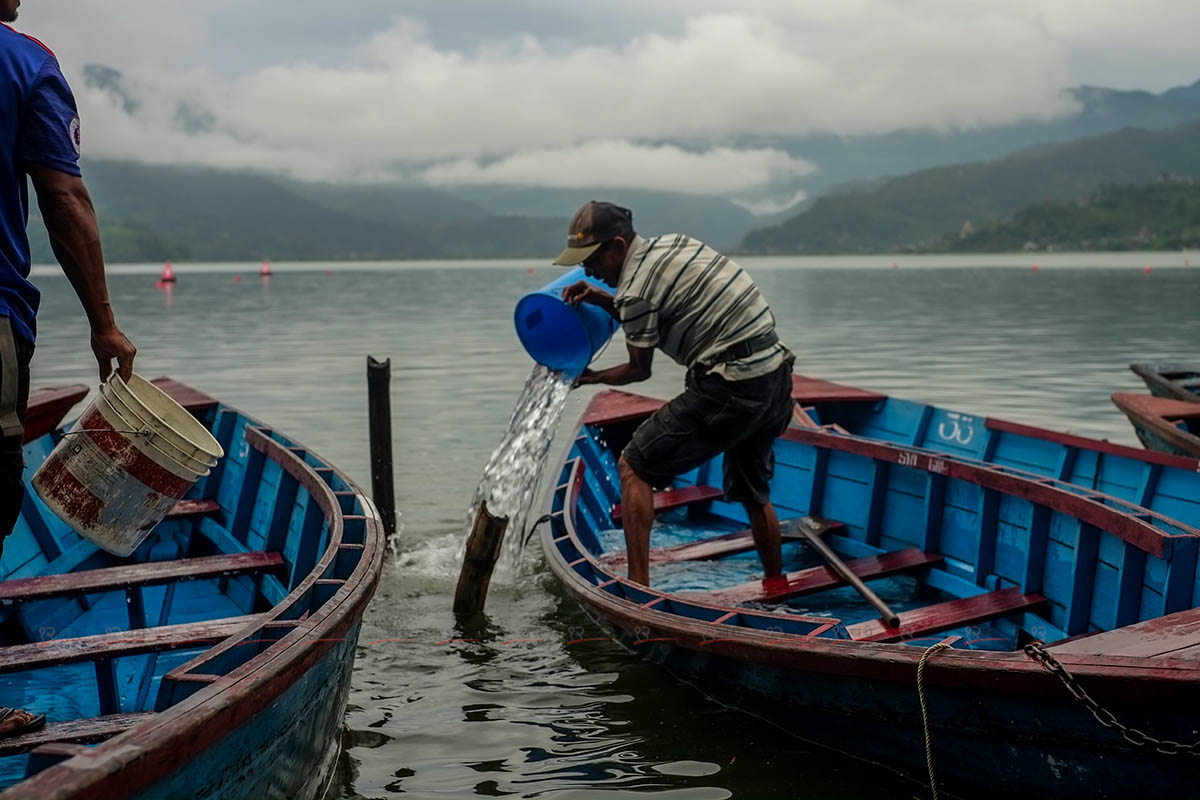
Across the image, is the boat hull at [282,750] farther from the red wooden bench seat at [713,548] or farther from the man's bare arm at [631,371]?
the red wooden bench seat at [713,548]

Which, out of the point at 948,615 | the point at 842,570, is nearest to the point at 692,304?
the point at 842,570

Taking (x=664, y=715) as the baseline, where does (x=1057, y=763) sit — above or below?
above

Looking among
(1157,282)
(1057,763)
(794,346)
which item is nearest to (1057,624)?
(1057,763)

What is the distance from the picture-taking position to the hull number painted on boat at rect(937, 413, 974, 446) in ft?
35.4

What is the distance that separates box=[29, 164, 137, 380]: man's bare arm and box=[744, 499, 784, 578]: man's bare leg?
12.9 ft

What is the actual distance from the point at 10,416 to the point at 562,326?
478cm

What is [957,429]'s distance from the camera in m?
11.0

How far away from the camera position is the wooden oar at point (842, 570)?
6296 mm

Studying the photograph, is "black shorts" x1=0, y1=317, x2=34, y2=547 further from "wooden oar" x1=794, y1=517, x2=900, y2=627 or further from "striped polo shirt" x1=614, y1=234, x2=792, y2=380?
"wooden oar" x1=794, y1=517, x2=900, y2=627

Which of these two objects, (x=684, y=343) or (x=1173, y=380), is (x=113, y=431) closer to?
(x=684, y=343)

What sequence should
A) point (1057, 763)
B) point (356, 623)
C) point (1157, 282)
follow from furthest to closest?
point (1157, 282)
point (356, 623)
point (1057, 763)

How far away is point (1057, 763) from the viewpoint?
4383mm

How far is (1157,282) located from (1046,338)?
4705 cm

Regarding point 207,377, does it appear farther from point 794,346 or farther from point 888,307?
point 888,307
